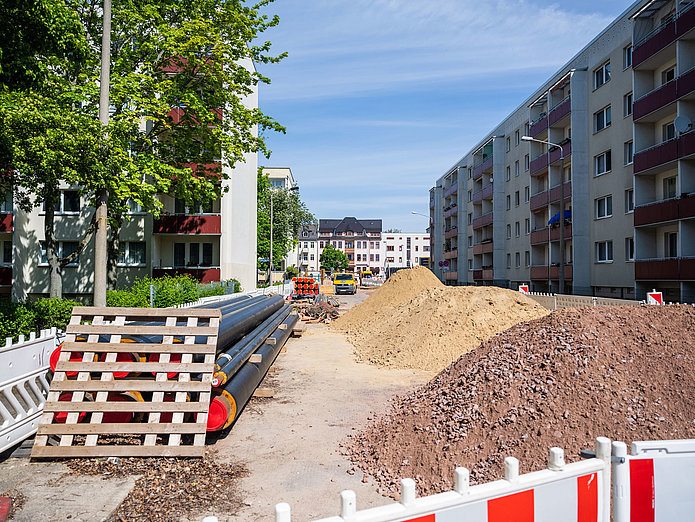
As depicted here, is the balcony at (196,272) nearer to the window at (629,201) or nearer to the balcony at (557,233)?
the balcony at (557,233)

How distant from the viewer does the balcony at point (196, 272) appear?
2889cm

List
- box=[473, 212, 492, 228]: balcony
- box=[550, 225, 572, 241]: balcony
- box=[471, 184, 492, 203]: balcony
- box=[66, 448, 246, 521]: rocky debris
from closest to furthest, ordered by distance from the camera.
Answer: box=[66, 448, 246, 521]: rocky debris
box=[550, 225, 572, 241]: balcony
box=[473, 212, 492, 228]: balcony
box=[471, 184, 492, 203]: balcony

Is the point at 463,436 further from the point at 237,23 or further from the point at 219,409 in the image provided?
the point at 237,23

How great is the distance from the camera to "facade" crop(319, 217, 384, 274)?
142 meters

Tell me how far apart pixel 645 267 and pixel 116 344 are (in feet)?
78.1

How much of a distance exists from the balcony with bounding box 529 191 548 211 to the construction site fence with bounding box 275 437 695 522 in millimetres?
35533

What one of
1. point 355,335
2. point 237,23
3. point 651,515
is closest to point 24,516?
point 651,515

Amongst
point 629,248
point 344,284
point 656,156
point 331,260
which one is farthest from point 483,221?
point 331,260

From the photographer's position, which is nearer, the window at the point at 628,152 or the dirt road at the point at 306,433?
the dirt road at the point at 306,433

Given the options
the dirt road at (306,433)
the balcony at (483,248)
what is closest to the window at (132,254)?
the dirt road at (306,433)

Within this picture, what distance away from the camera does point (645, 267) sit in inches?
923

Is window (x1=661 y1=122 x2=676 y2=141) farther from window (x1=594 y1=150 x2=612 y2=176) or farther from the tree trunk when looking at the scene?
the tree trunk

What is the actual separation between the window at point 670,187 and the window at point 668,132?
6.34 ft

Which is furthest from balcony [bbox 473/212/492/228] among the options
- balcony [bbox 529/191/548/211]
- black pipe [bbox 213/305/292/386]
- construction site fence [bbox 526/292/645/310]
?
black pipe [bbox 213/305/292/386]
